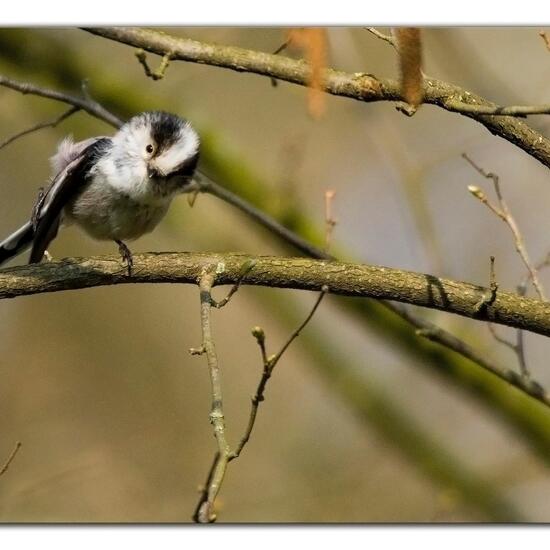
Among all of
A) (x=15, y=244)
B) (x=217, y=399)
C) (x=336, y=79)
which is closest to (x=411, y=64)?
(x=336, y=79)

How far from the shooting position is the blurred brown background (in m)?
2.05

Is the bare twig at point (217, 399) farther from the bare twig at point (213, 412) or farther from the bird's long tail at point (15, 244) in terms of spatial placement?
the bird's long tail at point (15, 244)

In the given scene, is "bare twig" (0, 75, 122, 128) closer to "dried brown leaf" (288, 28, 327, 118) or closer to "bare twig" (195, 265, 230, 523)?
"dried brown leaf" (288, 28, 327, 118)

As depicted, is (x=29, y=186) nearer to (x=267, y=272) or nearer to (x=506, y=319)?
(x=267, y=272)

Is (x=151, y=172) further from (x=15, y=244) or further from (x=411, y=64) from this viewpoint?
(x=411, y=64)

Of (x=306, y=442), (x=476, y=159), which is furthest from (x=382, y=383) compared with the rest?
(x=476, y=159)

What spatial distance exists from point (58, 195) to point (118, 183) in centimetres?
13

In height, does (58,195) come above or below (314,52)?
below

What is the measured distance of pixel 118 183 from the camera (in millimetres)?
2027

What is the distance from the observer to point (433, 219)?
222 cm

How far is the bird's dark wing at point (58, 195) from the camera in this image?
2027mm

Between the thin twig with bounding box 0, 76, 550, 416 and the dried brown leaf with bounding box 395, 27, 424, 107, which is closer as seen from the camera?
the dried brown leaf with bounding box 395, 27, 424, 107

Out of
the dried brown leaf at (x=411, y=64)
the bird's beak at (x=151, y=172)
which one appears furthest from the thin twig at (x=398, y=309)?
the dried brown leaf at (x=411, y=64)

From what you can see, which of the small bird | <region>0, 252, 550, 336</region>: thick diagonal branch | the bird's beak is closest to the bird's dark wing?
the small bird
